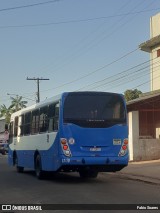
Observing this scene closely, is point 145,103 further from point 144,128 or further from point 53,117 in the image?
point 53,117

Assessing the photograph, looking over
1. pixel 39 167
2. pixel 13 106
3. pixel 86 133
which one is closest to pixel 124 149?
pixel 86 133

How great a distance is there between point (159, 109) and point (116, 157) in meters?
14.1

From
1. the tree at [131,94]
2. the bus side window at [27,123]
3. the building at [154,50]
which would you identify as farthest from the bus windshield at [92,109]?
the tree at [131,94]

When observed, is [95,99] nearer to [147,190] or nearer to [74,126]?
[74,126]

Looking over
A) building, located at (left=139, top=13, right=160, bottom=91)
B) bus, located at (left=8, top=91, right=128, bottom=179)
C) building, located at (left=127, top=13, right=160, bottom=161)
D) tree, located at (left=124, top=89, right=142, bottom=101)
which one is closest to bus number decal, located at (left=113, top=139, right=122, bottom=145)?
bus, located at (left=8, top=91, right=128, bottom=179)

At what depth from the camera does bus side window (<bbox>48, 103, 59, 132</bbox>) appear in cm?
1792

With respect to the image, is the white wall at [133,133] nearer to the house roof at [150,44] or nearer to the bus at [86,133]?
the house roof at [150,44]

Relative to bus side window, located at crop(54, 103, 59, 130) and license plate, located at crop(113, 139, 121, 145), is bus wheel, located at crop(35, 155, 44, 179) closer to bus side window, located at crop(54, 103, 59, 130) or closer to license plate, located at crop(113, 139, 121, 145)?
bus side window, located at crop(54, 103, 59, 130)

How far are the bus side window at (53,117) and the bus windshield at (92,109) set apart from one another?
1.66 ft

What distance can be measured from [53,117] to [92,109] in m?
1.64

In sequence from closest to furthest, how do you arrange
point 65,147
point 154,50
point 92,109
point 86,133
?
point 65,147, point 86,133, point 92,109, point 154,50

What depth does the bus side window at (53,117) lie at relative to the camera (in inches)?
706

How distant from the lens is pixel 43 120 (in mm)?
19766

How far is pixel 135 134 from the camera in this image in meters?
29.5
